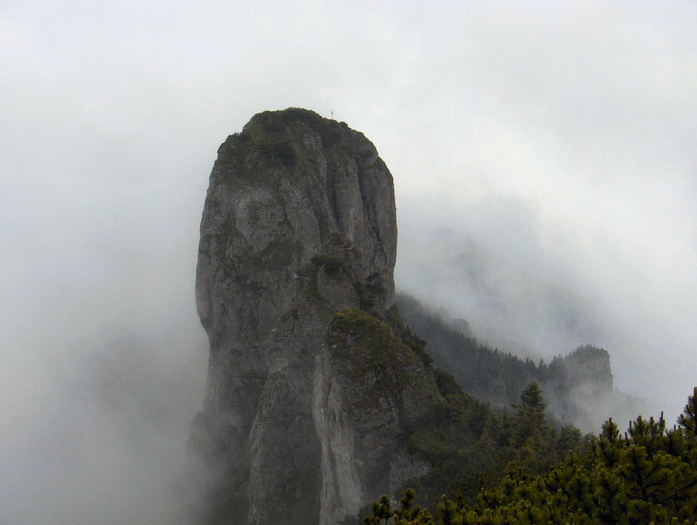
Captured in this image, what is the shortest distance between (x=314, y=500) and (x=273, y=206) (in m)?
41.2

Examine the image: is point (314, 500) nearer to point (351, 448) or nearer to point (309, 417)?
point (309, 417)

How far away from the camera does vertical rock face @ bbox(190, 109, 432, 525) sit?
139 feet

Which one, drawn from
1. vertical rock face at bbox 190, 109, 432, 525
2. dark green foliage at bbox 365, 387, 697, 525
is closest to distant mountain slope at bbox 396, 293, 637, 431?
vertical rock face at bbox 190, 109, 432, 525

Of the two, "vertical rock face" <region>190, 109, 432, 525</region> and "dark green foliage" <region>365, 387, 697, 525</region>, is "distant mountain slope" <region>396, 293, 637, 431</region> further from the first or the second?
"dark green foliage" <region>365, 387, 697, 525</region>

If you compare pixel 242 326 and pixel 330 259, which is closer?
pixel 330 259

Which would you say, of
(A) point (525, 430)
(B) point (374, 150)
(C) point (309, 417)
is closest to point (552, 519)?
(A) point (525, 430)

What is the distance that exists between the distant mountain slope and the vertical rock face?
77.9m

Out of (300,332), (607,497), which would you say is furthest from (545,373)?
(607,497)

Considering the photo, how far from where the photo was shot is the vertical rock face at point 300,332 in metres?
42.4

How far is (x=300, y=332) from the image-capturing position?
56062mm

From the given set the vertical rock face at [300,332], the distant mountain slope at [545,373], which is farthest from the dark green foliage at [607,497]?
the distant mountain slope at [545,373]

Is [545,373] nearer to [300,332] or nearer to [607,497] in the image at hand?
[300,332]

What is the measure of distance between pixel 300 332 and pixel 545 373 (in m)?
158

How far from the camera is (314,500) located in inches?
2122
